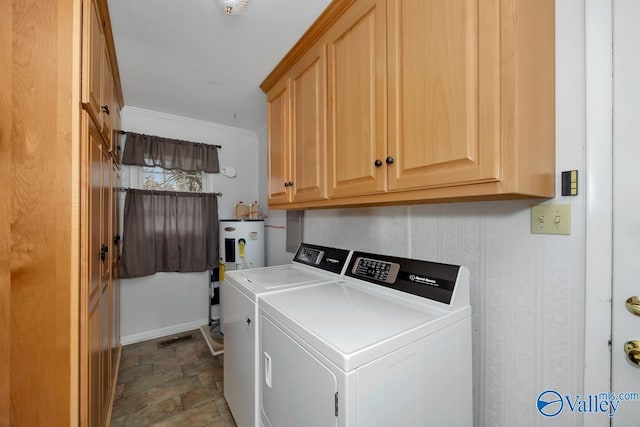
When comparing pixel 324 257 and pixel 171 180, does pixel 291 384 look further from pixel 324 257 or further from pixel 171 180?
pixel 171 180

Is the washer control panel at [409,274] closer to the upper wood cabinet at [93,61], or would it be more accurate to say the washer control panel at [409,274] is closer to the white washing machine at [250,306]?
the white washing machine at [250,306]

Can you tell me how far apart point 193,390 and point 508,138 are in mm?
2563

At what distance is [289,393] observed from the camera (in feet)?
3.22

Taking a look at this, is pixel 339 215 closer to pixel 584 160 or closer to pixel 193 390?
pixel 584 160

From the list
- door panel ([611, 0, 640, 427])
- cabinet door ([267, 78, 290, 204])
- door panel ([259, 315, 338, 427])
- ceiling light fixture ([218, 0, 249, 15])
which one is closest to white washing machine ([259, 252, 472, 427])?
door panel ([259, 315, 338, 427])

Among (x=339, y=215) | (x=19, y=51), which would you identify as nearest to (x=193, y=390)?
(x=339, y=215)

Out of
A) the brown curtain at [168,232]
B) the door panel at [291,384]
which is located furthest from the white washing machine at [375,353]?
the brown curtain at [168,232]

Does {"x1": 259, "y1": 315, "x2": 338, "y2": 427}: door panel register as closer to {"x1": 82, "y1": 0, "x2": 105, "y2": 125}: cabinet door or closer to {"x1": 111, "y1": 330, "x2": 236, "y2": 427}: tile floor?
{"x1": 111, "y1": 330, "x2": 236, "y2": 427}: tile floor

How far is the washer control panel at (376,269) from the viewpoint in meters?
1.29

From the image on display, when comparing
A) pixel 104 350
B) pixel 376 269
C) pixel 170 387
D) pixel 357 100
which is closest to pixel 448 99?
pixel 357 100

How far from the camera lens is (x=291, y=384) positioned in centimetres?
97

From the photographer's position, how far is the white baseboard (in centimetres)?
279

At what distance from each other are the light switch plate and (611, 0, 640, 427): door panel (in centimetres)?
11

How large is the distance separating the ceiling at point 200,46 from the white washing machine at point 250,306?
140 cm
